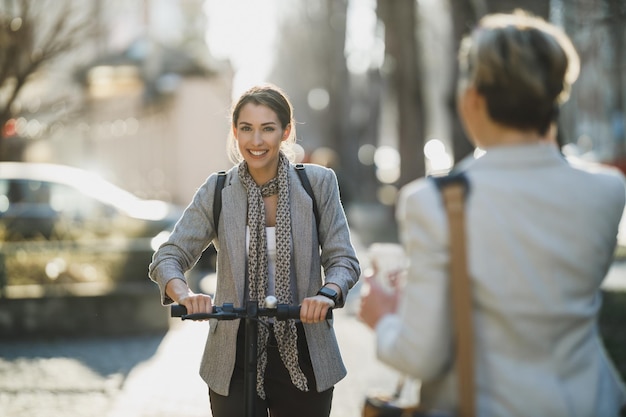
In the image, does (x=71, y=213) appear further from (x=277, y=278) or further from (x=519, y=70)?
(x=519, y=70)

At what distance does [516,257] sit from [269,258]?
4.68 ft

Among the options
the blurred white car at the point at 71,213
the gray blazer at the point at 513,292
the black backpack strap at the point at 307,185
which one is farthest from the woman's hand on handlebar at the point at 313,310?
the blurred white car at the point at 71,213

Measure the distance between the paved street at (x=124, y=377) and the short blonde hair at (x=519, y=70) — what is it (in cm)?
484

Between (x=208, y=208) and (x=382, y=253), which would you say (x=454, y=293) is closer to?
(x=382, y=253)

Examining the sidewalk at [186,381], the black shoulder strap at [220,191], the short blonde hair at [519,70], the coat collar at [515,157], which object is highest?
the short blonde hair at [519,70]

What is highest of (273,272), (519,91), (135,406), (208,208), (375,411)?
(519,91)

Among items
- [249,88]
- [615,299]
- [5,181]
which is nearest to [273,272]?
[249,88]

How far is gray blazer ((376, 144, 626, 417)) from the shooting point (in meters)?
2.44

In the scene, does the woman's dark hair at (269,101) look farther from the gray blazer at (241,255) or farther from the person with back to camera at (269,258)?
the gray blazer at (241,255)

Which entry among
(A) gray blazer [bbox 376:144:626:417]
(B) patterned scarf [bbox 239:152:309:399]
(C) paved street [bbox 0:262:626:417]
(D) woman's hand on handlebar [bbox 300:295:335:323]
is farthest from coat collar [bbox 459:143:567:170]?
(C) paved street [bbox 0:262:626:417]

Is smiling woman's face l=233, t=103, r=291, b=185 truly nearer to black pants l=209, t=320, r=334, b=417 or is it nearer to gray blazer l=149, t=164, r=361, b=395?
gray blazer l=149, t=164, r=361, b=395

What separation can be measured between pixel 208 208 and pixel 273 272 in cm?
34

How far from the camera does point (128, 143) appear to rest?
23688mm

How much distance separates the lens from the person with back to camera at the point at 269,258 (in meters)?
3.67
